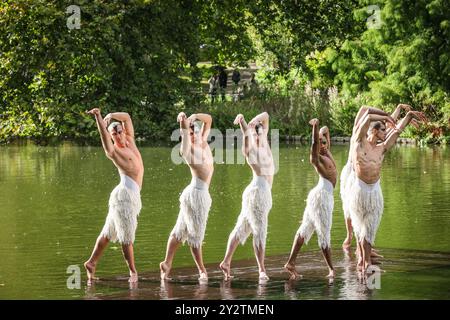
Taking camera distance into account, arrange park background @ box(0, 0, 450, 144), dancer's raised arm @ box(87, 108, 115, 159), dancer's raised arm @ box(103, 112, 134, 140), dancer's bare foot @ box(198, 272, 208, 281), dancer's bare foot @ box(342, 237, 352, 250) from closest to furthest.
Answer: dancer's raised arm @ box(87, 108, 115, 159) → dancer's bare foot @ box(198, 272, 208, 281) → dancer's raised arm @ box(103, 112, 134, 140) → dancer's bare foot @ box(342, 237, 352, 250) → park background @ box(0, 0, 450, 144)

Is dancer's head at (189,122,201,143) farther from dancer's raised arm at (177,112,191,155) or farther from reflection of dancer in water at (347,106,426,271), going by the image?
reflection of dancer in water at (347,106,426,271)

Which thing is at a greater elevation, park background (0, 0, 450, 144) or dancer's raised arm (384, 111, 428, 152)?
park background (0, 0, 450, 144)

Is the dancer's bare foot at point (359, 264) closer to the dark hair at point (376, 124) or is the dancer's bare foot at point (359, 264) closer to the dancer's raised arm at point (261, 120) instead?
the dark hair at point (376, 124)

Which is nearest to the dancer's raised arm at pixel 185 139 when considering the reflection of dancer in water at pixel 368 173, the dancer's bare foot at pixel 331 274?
the reflection of dancer in water at pixel 368 173

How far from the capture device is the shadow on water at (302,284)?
13789mm

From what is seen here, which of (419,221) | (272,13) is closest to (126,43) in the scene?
(272,13)

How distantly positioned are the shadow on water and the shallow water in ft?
0.04

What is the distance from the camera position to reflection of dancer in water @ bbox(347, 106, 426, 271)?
1513cm

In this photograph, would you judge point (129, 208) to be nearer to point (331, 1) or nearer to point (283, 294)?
point (283, 294)

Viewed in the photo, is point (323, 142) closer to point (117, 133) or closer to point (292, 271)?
point (292, 271)

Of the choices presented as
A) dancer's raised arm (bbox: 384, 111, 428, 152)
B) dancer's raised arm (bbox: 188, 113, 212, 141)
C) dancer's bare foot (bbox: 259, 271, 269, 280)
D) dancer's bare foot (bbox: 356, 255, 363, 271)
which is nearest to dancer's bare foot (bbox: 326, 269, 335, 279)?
dancer's bare foot (bbox: 356, 255, 363, 271)

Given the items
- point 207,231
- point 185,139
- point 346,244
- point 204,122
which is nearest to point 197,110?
point 207,231

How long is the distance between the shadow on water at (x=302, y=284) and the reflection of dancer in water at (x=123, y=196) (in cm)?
36

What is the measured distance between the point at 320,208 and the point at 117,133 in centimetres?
248
